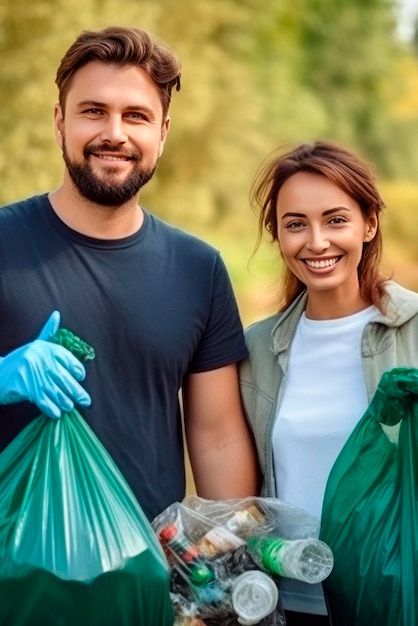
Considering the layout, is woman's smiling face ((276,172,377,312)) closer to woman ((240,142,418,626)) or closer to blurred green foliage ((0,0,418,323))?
woman ((240,142,418,626))

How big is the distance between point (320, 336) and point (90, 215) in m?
0.64

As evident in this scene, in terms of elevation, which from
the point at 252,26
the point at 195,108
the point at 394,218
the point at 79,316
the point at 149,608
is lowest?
the point at 149,608

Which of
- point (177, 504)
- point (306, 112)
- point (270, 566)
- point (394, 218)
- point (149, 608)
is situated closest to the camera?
point (149, 608)

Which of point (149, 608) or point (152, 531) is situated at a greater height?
point (152, 531)

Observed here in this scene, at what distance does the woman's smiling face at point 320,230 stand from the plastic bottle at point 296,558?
2.16 ft

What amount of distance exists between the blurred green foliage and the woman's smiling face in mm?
6138

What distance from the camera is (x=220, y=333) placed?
251cm

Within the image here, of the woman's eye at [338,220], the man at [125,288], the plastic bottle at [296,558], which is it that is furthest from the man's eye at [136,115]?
the plastic bottle at [296,558]

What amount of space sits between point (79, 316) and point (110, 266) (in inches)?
6.1

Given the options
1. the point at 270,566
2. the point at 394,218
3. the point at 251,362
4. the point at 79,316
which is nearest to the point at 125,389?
the point at 79,316

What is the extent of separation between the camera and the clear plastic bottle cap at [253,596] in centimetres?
199

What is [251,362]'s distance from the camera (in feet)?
8.46

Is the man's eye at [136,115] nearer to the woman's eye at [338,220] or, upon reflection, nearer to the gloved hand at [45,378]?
the woman's eye at [338,220]

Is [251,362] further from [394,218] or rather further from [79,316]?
[394,218]
